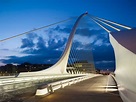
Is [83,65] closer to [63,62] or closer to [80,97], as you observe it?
[63,62]

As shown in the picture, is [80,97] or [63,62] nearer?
[80,97]

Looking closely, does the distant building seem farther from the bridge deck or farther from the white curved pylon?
the bridge deck

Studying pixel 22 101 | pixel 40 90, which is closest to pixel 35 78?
pixel 40 90

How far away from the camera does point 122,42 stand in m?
7.74

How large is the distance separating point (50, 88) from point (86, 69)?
61.8 metres

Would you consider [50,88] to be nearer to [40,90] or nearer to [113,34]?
[40,90]

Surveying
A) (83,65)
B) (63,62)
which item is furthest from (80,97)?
(83,65)

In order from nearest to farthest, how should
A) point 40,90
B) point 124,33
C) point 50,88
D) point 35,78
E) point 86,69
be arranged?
point 124,33 → point 40,90 → point 50,88 → point 35,78 → point 86,69

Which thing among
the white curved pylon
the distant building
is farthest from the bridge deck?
the distant building

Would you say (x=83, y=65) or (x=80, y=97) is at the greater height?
(x=83, y=65)

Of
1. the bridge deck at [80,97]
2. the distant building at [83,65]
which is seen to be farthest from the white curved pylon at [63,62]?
the bridge deck at [80,97]

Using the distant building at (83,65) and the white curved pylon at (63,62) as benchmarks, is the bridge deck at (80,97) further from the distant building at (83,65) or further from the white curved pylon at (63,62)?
the distant building at (83,65)

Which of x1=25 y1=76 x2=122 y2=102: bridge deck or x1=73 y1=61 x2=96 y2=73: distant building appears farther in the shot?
x1=73 y1=61 x2=96 y2=73: distant building

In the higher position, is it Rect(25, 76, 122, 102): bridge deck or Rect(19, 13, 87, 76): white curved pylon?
Rect(19, 13, 87, 76): white curved pylon
